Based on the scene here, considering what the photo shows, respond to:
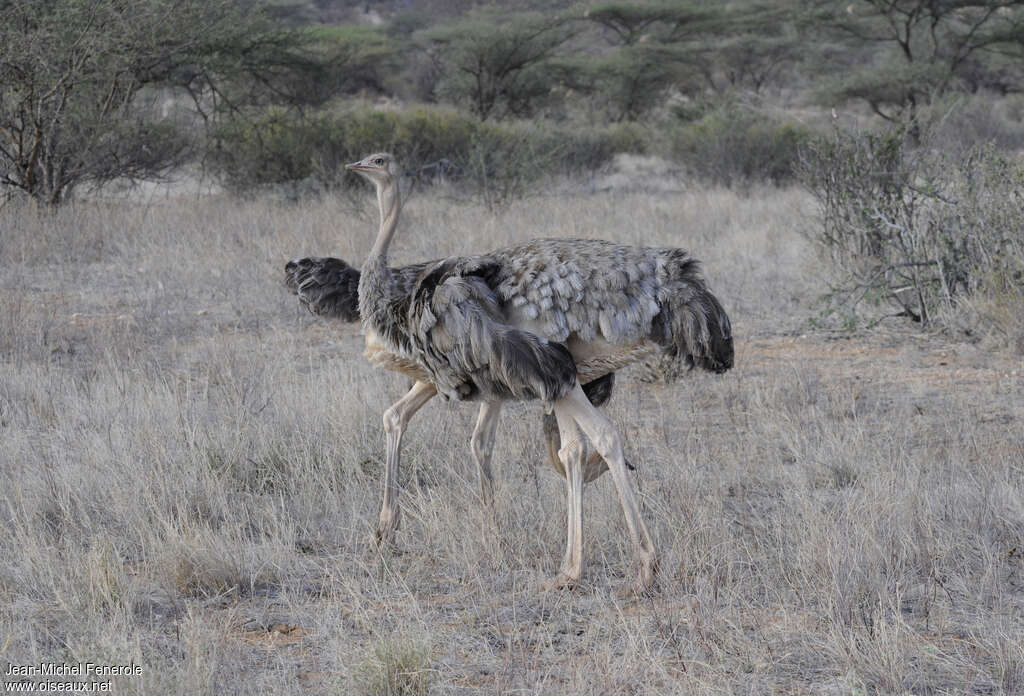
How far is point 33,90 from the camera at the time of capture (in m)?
10.3

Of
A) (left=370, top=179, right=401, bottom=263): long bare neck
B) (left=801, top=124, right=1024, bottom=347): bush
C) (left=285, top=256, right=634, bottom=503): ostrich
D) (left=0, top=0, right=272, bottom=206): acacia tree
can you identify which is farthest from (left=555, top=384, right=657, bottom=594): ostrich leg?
(left=0, top=0, right=272, bottom=206): acacia tree

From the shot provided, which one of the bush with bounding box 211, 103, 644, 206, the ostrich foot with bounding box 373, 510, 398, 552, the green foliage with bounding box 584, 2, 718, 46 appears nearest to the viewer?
the ostrich foot with bounding box 373, 510, 398, 552

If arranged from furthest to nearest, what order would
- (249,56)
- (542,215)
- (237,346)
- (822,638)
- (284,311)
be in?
(249,56) → (542,215) → (284,311) → (237,346) → (822,638)

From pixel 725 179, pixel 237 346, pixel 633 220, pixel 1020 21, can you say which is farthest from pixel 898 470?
pixel 1020 21

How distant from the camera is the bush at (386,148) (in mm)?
12562

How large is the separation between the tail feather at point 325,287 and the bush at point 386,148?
7992mm

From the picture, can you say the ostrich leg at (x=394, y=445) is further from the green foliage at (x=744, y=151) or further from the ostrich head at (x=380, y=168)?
the green foliage at (x=744, y=151)

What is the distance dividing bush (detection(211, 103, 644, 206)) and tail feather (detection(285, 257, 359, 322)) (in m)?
7.99

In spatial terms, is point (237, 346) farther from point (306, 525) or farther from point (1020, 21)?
point (1020, 21)

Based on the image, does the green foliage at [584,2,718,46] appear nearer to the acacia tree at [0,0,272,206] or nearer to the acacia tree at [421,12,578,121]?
the acacia tree at [421,12,578,121]

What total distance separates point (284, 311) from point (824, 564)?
17.1 feet

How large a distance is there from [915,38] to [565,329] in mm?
21210

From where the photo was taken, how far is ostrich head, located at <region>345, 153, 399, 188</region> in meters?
3.88

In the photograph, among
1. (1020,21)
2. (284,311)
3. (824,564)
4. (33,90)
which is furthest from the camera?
(1020,21)
